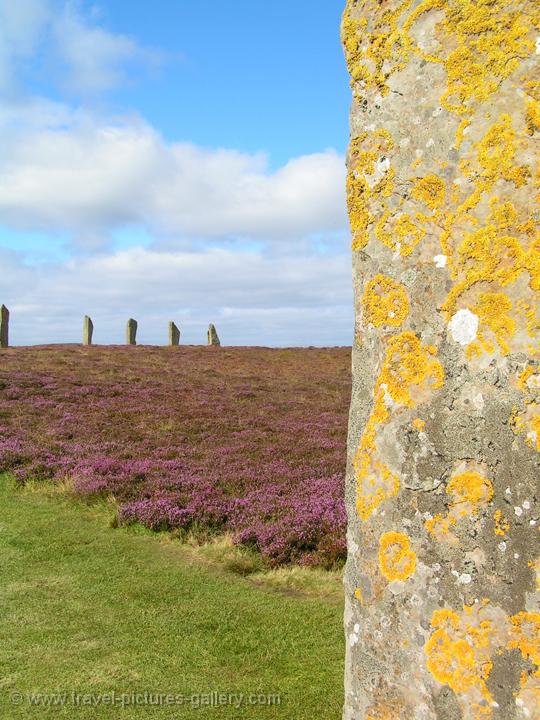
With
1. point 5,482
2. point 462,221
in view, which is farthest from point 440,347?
point 5,482

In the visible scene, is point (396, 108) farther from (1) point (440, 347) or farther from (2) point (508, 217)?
(1) point (440, 347)

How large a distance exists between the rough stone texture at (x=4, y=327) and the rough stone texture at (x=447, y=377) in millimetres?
41497

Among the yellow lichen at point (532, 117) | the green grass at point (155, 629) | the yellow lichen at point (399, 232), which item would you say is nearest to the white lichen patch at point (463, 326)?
the yellow lichen at point (399, 232)

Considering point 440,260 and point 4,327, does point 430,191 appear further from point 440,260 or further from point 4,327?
point 4,327

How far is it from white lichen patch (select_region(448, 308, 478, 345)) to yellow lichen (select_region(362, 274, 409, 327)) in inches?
9.9

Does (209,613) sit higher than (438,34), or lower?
lower

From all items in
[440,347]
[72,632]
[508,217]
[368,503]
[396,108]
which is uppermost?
[396,108]

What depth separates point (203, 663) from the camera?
6797mm

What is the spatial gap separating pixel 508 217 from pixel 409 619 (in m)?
1.93

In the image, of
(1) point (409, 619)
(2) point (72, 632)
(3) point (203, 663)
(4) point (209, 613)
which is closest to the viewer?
(1) point (409, 619)

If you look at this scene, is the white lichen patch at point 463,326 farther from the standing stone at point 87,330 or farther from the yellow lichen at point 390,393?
the standing stone at point 87,330

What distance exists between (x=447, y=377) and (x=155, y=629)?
20.2 feet

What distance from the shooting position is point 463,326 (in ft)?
9.43

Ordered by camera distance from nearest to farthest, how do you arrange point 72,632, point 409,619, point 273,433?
point 409,619 → point 72,632 → point 273,433
